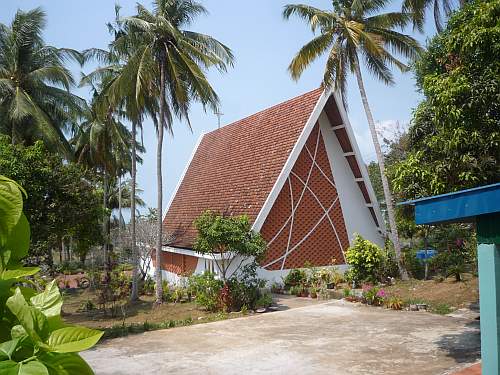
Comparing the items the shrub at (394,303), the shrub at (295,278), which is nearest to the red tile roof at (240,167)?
the shrub at (295,278)

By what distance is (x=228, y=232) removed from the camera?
13.3 metres

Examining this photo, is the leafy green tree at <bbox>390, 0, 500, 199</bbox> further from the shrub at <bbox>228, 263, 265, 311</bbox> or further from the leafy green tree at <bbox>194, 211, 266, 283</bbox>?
the shrub at <bbox>228, 263, 265, 311</bbox>

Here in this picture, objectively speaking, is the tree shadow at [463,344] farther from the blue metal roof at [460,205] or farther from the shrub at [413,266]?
the shrub at [413,266]

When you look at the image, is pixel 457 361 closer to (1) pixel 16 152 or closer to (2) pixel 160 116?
(1) pixel 16 152

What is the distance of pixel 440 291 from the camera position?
45.3 ft

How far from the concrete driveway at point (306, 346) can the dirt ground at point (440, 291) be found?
50.1 inches

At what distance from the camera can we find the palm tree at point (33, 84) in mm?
17438

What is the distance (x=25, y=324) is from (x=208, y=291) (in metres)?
13.5

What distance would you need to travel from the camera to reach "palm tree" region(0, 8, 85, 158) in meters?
17.4

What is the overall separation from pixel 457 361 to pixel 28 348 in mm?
8064

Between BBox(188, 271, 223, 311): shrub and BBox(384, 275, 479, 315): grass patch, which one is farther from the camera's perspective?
BBox(188, 271, 223, 311): shrub

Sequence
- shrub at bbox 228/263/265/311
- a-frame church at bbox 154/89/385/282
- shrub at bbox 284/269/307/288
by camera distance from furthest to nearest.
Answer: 1. a-frame church at bbox 154/89/385/282
2. shrub at bbox 284/269/307/288
3. shrub at bbox 228/263/265/311

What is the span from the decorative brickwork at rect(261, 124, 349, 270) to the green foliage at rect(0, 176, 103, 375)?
51.8ft

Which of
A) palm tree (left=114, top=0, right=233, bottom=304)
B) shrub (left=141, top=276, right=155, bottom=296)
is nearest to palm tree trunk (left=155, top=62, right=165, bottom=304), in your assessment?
palm tree (left=114, top=0, right=233, bottom=304)
